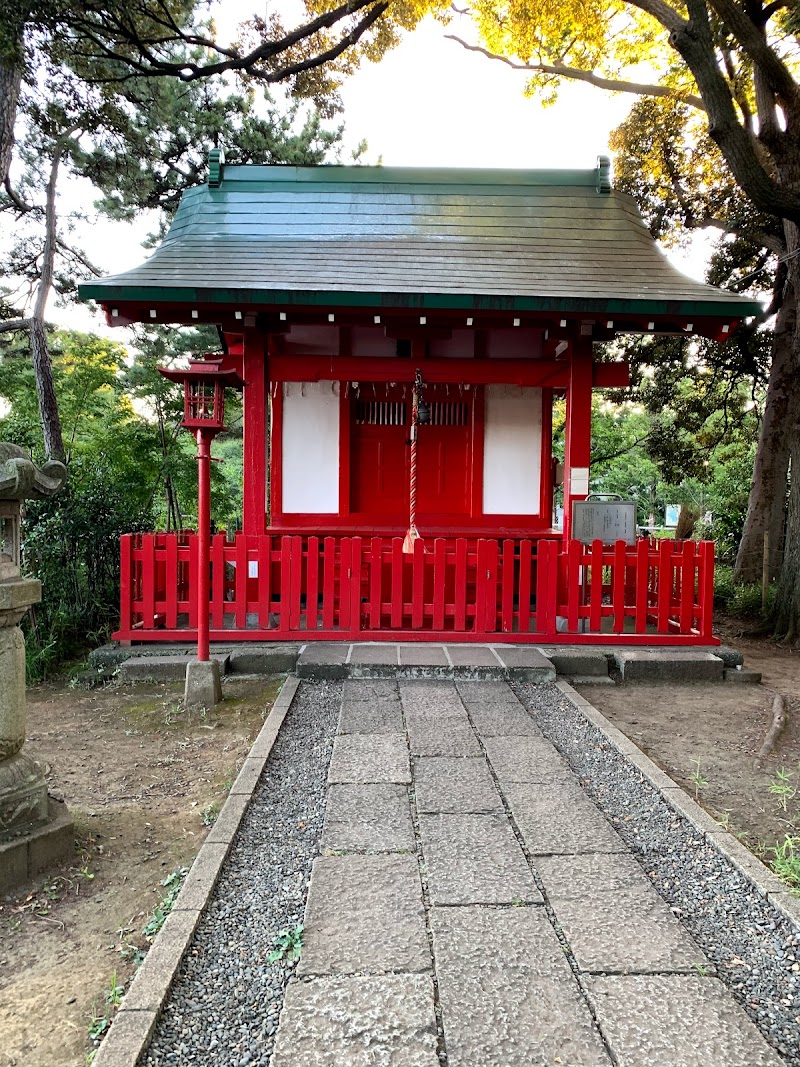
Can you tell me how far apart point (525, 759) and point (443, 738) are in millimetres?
551

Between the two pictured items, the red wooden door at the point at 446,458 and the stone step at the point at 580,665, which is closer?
the stone step at the point at 580,665

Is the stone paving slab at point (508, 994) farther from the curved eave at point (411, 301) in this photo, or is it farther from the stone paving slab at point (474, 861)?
the curved eave at point (411, 301)

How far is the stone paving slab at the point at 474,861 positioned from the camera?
2348 millimetres

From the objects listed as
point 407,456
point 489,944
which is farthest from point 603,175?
point 489,944

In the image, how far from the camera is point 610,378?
7.04m

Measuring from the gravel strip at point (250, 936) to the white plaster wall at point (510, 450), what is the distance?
501 centimetres

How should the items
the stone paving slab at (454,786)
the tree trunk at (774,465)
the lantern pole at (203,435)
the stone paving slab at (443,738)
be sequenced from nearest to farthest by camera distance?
the stone paving slab at (454,786) < the stone paving slab at (443,738) < the lantern pole at (203,435) < the tree trunk at (774,465)

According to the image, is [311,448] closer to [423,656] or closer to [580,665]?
[423,656]

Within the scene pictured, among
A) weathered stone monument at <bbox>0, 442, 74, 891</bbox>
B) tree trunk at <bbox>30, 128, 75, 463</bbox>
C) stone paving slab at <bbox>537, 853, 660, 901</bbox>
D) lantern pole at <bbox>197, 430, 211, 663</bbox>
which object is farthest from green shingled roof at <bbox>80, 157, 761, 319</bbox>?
tree trunk at <bbox>30, 128, 75, 463</bbox>

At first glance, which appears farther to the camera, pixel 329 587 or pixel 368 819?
pixel 329 587

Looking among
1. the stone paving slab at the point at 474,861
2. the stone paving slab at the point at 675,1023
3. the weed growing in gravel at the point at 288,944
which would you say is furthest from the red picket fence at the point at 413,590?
the stone paving slab at the point at 675,1023

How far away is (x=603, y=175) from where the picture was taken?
8133 millimetres

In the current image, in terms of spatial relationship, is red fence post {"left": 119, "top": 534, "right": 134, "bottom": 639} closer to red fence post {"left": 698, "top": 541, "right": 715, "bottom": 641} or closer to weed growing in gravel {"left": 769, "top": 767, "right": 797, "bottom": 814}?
weed growing in gravel {"left": 769, "top": 767, "right": 797, "bottom": 814}

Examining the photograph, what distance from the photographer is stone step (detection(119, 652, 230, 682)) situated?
5.29m
